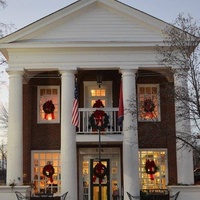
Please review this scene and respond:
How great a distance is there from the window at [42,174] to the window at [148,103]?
484 centimetres

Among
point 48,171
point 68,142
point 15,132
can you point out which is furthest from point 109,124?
point 15,132

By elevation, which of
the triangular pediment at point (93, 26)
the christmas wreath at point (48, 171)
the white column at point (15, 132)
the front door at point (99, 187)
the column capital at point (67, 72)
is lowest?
the front door at point (99, 187)

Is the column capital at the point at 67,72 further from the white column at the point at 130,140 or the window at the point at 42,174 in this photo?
the window at the point at 42,174

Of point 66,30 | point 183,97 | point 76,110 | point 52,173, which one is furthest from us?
point 52,173

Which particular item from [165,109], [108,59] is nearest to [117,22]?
[108,59]

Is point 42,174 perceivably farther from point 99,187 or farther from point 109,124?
point 109,124

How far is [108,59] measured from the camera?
898 inches

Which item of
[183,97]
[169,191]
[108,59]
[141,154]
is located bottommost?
[169,191]

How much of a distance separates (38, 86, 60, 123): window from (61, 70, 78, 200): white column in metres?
2.97

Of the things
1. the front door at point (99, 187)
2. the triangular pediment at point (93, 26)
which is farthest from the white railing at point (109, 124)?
the triangular pediment at point (93, 26)

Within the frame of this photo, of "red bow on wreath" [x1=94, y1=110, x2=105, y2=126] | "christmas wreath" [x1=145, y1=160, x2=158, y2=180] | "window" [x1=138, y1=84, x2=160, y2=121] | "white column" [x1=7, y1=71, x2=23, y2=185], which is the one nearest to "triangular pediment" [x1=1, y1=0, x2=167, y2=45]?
"white column" [x1=7, y1=71, x2=23, y2=185]

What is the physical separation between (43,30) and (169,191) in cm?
929

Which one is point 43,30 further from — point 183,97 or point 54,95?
point 183,97

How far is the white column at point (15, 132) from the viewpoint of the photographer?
21.9 metres
